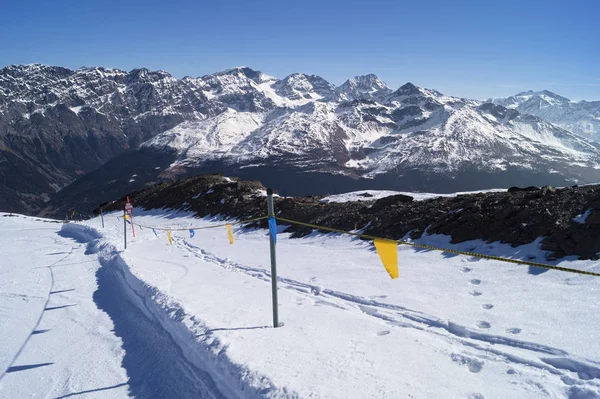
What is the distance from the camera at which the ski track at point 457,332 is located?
6098 millimetres

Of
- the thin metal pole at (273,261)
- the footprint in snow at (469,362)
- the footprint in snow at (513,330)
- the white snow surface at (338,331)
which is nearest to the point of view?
the white snow surface at (338,331)

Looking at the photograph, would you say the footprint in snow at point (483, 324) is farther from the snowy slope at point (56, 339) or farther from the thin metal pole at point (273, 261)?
the snowy slope at point (56, 339)

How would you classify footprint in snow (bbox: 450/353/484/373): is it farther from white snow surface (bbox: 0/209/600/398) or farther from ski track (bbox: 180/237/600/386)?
ski track (bbox: 180/237/600/386)

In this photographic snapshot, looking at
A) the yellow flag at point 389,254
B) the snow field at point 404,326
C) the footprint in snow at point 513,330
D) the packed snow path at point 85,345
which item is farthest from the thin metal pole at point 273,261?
the footprint in snow at point 513,330

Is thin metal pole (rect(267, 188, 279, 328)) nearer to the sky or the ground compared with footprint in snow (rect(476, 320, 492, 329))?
nearer to the sky

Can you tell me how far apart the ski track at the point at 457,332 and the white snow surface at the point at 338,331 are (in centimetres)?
3

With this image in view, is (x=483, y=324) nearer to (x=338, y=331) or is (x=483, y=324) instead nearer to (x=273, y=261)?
(x=338, y=331)

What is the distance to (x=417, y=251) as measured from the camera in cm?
1368

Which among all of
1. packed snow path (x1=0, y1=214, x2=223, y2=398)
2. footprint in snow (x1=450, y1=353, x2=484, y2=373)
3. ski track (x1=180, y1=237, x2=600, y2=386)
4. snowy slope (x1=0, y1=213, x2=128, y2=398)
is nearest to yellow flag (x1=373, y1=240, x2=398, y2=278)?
ski track (x1=180, y1=237, x2=600, y2=386)

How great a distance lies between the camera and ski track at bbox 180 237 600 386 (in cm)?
610

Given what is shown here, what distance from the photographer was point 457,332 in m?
7.62

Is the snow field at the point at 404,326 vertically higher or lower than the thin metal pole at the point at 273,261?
lower

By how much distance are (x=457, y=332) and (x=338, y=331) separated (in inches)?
93.7

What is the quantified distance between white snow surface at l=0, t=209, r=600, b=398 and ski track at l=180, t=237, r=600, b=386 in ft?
0.10
